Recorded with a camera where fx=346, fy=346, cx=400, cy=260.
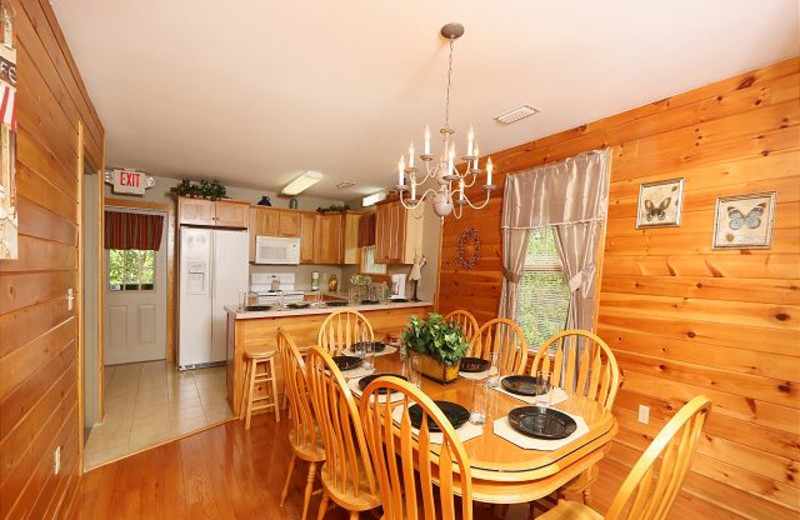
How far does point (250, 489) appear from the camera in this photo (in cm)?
213

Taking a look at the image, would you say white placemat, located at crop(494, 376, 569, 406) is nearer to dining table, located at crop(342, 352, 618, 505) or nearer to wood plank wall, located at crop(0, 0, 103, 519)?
dining table, located at crop(342, 352, 618, 505)

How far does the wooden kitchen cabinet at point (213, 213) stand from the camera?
438 centimetres

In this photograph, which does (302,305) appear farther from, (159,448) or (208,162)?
(208,162)

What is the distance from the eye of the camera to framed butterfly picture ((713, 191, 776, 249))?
1848mm

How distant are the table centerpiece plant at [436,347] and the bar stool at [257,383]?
5.26 ft

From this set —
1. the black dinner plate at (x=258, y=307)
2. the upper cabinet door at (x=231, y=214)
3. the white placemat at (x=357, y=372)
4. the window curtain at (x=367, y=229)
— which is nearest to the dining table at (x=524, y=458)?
the white placemat at (x=357, y=372)

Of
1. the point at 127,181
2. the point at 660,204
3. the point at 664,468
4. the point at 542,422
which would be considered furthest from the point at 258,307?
the point at 660,204

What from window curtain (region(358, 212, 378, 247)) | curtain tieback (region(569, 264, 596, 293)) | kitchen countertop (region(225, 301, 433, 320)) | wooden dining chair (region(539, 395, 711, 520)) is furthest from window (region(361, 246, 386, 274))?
wooden dining chair (region(539, 395, 711, 520))

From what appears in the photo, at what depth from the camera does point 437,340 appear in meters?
1.84

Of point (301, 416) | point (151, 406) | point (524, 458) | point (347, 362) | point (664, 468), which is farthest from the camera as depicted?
point (151, 406)

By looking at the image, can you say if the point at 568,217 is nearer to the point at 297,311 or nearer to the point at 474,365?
the point at 474,365

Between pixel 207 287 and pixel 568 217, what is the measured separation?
4.24m

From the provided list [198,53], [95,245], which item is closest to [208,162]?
[95,245]

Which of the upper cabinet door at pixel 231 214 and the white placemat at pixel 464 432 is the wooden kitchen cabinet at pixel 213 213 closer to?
the upper cabinet door at pixel 231 214
